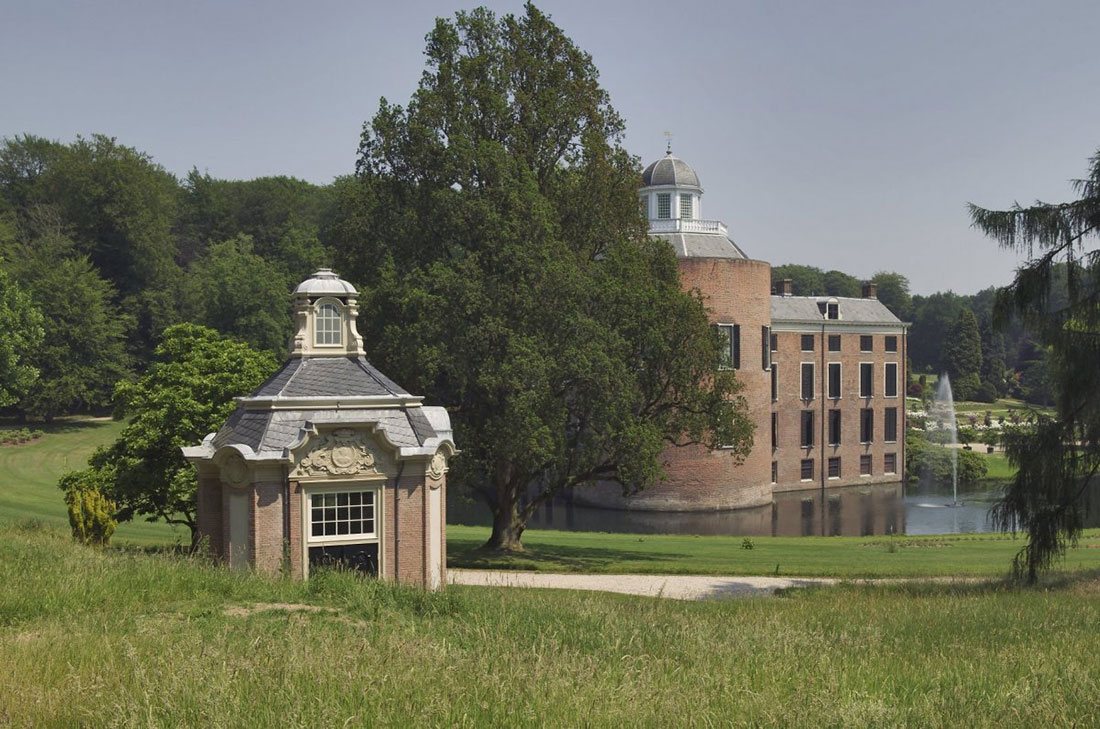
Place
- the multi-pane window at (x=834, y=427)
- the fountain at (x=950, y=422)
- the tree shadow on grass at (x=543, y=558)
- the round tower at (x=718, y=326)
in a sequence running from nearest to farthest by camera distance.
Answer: the tree shadow on grass at (x=543, y=558)
the round tower at (x=718, y=326)
the fountain at (x=950, y=422)
the multi-pane window at (x=834, y=427)

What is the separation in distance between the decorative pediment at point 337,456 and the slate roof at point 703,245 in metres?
32.1

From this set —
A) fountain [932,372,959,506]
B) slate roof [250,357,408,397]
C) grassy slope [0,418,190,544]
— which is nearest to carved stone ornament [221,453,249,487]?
slate roof [250,357,408,397]

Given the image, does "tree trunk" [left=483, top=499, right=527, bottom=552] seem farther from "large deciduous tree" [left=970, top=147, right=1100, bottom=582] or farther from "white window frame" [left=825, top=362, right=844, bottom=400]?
"white window frame" [left=825, top=362, right=844, bottom=400]

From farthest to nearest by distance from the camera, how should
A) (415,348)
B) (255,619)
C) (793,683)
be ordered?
(415,348) → (255,619) → (793,683)

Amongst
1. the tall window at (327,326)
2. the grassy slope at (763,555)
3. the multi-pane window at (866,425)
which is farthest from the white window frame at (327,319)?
the multi-pane window at (866,425)

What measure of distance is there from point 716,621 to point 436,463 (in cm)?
953

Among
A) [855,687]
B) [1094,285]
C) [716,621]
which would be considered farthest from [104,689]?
[1094,285]

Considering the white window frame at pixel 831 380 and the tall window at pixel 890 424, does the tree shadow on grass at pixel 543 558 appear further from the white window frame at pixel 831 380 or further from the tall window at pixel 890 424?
the tall window at pixel 890 424

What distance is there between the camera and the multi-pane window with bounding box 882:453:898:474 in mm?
59219

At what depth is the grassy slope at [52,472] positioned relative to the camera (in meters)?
31.3

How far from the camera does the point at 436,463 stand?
64.1 ft

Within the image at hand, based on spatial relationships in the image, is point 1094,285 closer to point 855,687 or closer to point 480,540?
point 855,687

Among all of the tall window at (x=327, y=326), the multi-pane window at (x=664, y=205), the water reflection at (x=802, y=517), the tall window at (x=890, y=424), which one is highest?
the multi-pane window at (x=664, y=205)

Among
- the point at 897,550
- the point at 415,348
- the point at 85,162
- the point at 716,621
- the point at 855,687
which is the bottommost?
the point at 897,550
